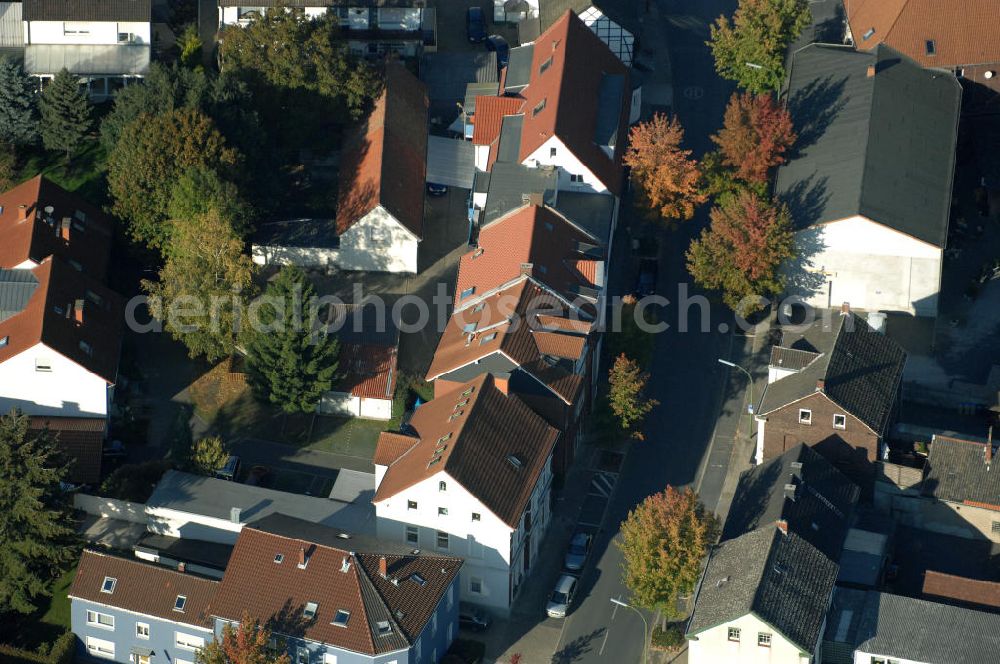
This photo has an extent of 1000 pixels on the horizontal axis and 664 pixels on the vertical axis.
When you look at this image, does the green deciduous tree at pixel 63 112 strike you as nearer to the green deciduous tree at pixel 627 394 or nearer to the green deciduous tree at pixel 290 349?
the green deciduous tree at pixel 290 349

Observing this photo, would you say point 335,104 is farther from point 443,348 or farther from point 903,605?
point 903,605

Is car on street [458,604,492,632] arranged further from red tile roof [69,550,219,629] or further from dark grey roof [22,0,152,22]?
dark grey roof [22,0,152,22]

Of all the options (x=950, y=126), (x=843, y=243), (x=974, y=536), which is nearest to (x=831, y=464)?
(x=974, y=536)

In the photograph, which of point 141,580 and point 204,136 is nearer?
point 141,580

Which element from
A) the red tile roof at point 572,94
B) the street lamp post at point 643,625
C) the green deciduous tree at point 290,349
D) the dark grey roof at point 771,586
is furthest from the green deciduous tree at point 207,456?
the dark grey roof at point 771,586

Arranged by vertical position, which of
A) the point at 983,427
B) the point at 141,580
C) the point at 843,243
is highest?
the point at 843,243

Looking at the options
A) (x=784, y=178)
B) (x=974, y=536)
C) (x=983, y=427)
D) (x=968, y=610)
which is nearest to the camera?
(x=968, y=610)

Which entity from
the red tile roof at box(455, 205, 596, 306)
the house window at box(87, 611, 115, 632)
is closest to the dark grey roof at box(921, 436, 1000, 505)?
the red tile roof at box(455, 205, 596, 306)
